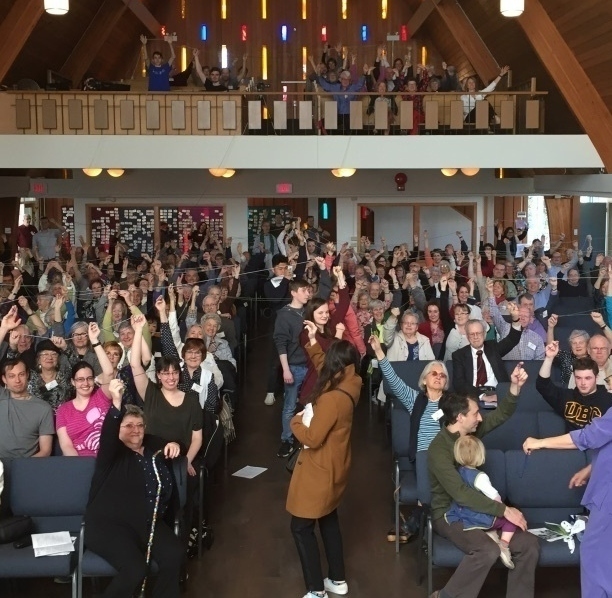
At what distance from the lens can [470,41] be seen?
15.4m

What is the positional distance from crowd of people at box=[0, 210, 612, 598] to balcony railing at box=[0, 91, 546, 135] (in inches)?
115

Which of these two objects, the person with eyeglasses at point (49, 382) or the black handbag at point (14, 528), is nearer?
the black handbag at point (14, 528)

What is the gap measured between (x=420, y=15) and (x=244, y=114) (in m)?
5.91

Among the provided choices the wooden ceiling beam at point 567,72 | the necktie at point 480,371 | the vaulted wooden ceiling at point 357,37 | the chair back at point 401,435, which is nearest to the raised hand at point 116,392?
the chair back at point 401,435

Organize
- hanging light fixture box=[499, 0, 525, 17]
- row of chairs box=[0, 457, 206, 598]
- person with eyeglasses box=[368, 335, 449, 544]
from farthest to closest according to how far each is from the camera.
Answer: hanging light fixture box=[499, 0, 525, 17], person with eyeglasses box=[368, 335, 449, 544], row of chairs box=[0, 457, 206, 598]

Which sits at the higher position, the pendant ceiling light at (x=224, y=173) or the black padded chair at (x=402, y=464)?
the pendant ceiling light at (x=224, y=173)

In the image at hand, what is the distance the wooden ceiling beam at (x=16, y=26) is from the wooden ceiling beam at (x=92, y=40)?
435 cm

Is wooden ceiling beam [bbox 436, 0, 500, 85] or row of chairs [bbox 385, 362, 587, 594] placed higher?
wooden ceiling beam [bbox 436, 0, 500, 85]

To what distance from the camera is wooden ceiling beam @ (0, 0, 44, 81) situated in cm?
1146

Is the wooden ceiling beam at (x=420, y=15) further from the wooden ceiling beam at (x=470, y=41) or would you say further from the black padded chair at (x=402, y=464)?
the black padded chair at (x=402, y=464)

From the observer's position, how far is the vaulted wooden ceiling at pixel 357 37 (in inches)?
434

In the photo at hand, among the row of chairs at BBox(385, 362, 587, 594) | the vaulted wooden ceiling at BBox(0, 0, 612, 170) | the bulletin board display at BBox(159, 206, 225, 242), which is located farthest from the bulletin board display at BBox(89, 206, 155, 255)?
the row of chairs at BBox(385, 362, 587, 594)

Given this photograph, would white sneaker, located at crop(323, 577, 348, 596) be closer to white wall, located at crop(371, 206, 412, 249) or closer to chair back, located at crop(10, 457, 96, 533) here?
chair back, located at crop(10, 457, 96, 533)

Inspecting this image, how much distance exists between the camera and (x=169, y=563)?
424 cm
